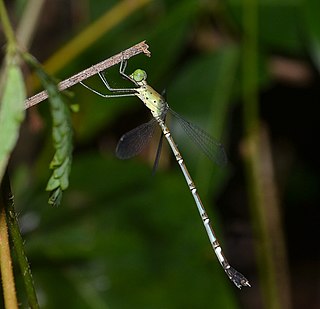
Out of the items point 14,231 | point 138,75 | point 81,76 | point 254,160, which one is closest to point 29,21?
point 138,75

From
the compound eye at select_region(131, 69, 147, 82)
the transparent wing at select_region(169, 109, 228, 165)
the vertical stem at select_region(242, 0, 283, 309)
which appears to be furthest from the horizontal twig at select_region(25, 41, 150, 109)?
the vertical stem at select_region(242, 0, 283, 309)

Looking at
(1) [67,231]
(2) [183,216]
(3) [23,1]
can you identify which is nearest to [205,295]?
(2) [183,216]

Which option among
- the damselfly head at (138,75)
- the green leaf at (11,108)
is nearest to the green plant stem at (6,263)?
the green leaf at (11,108)

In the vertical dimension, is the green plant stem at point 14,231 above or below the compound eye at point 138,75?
below

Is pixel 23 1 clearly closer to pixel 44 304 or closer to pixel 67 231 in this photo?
pixel 67 231

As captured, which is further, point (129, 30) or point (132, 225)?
point (129, 30)

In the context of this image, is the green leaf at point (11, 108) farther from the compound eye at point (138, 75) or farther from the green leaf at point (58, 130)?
the compound eye at point (138, 75)
